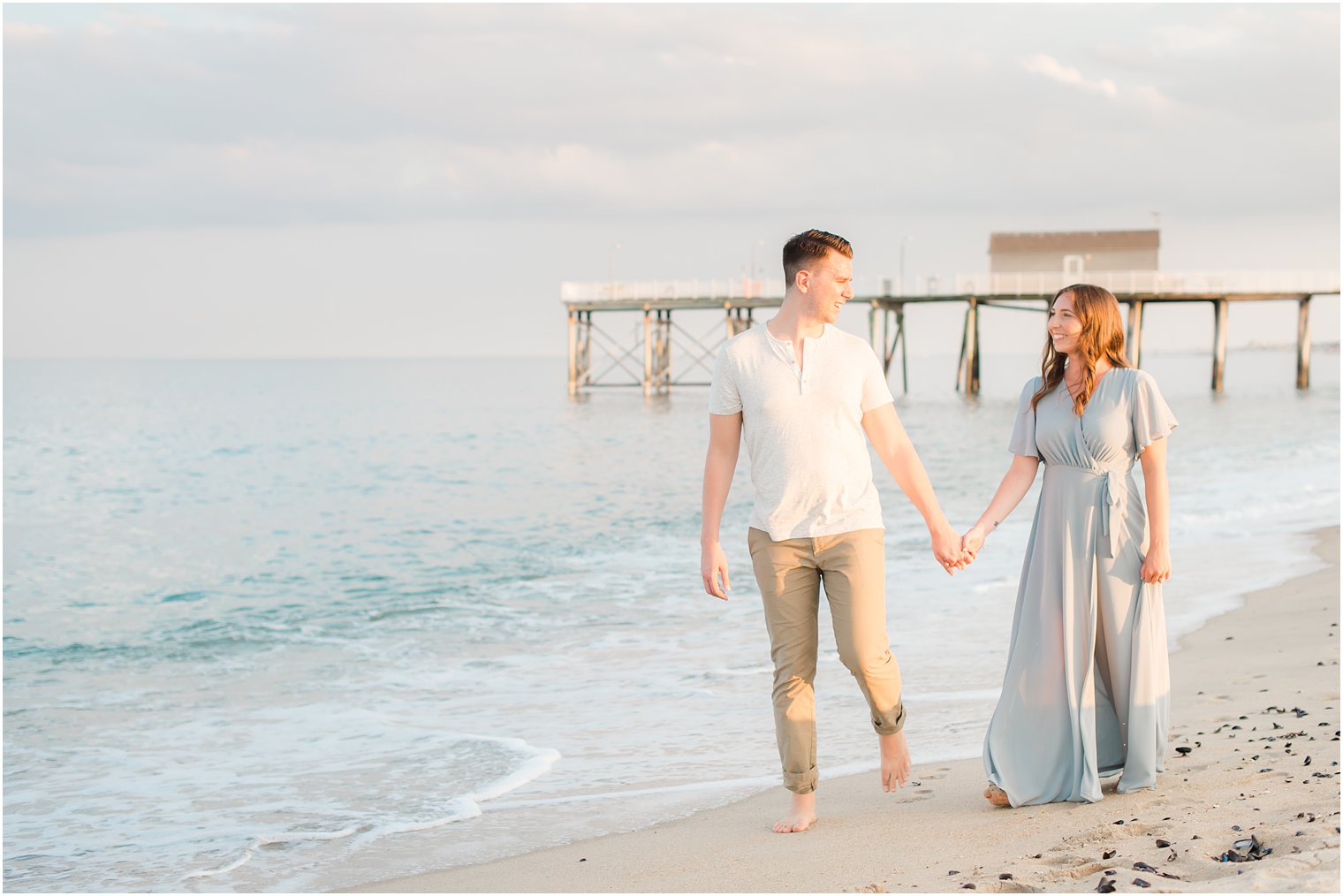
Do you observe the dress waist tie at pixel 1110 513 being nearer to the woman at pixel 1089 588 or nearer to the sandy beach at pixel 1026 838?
the woman at pixel 1089 588

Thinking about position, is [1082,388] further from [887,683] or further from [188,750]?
[188,750]

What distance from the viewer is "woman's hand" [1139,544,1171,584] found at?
3.98 meters

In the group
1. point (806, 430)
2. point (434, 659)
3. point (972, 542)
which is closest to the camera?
point (806, 430)

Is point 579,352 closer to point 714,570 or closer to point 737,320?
point 737,320

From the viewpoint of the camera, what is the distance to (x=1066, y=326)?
160 inches

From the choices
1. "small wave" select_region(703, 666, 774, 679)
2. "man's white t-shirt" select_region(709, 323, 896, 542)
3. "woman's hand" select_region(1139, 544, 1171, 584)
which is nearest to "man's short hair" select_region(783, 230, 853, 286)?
"man's white t-shirt" select_region(709, 323, 896, 542)

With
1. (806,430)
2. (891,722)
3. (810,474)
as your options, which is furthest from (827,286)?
(891,722)

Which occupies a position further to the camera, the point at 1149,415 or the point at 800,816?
the point at 800,816

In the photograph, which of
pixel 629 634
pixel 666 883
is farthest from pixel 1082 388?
pixel 629 634

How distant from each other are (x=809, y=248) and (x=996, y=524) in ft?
3.42

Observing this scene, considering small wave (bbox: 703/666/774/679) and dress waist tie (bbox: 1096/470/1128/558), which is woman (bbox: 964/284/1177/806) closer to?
dress waist tie (bbox: 1096/470/1128/558)

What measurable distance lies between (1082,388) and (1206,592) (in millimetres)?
5771

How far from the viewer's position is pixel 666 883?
3.88 meters

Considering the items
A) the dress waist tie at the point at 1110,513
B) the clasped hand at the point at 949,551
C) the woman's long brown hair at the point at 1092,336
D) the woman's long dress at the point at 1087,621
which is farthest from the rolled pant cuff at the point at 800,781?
the woman's long brown hair at the point at 1092,336
